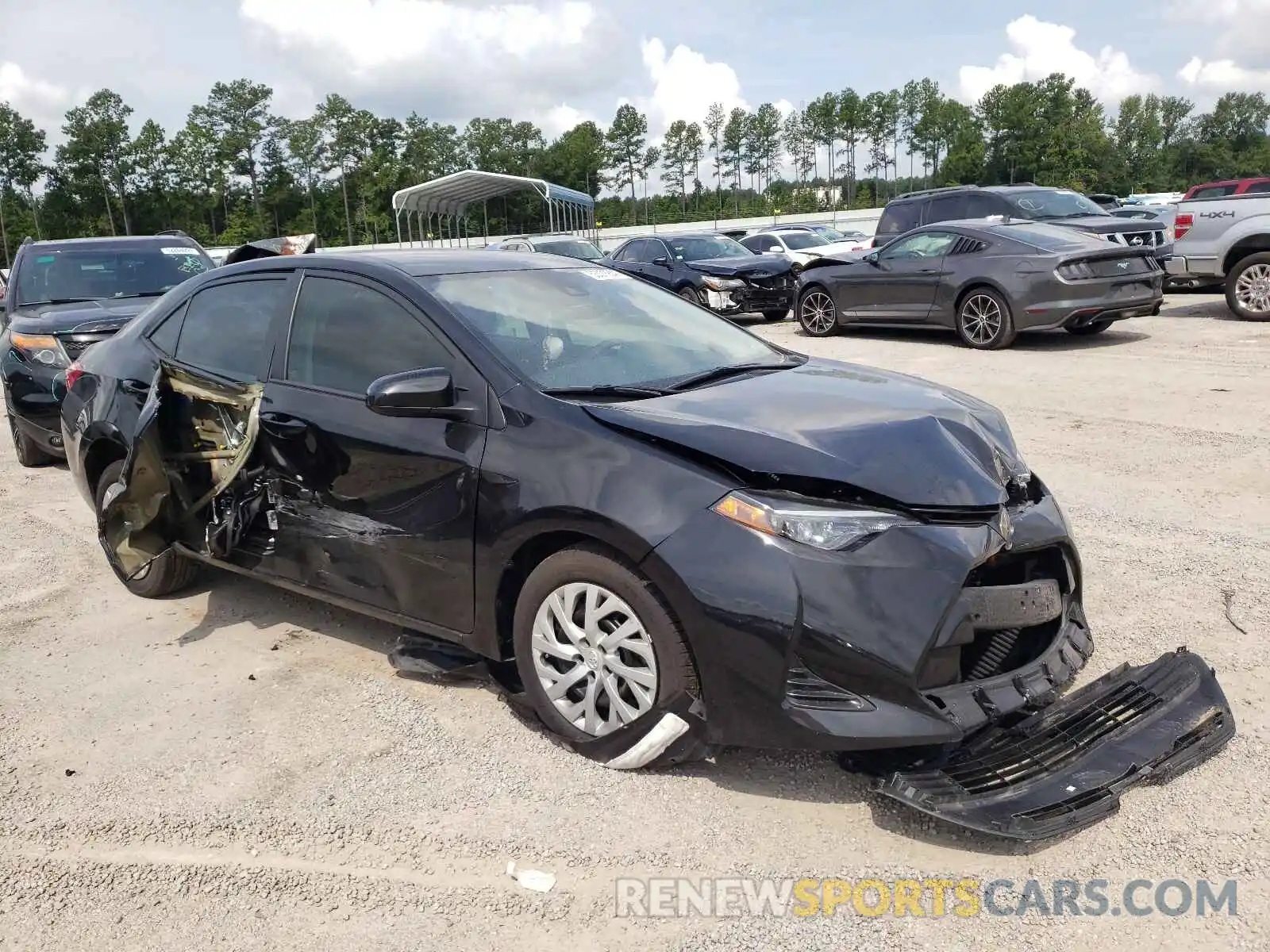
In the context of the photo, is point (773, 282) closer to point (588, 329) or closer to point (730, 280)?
point (730, 280)

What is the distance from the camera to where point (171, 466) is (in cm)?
461

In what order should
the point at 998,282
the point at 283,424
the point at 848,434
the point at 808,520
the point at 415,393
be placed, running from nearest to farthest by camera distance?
A: 1. the point at 808,520
2. the point at 848,434
3. the point at 415,393
4. the point at 283,424
5. the point at 998,282

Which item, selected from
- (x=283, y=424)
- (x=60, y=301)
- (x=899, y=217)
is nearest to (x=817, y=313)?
(x=899, y=217)

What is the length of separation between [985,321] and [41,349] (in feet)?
31.2

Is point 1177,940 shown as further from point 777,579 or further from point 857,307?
point 857,307

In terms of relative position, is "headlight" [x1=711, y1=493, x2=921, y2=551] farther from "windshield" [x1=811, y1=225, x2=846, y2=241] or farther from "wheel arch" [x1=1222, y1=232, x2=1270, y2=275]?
"windshield" [x1=811, y1=225, x2=846, y2=241]

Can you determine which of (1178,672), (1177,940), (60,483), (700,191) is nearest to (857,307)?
(60,483)

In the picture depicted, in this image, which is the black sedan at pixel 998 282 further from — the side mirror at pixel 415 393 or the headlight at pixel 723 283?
the side mirror at pixel 415 393

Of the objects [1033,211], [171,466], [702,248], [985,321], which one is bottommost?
[171,466]

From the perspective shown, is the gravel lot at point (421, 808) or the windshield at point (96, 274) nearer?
the gravel lot at point (421, 808)

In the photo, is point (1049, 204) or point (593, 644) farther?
point (1049, 204)

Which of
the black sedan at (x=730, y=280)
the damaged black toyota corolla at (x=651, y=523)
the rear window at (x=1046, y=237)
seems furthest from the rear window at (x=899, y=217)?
the damaged black toyota corolla at (x=651, y=523)

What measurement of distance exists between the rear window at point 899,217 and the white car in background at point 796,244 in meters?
4.58

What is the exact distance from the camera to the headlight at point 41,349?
802 centimetres
